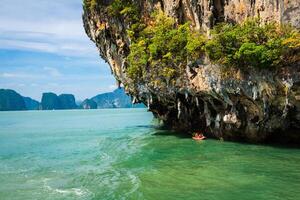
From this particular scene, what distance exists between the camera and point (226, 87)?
26.5 meters

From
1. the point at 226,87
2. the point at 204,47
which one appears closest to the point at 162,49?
the point at 204,47

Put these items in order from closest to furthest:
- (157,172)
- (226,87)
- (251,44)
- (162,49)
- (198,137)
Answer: (157,172)
(251,44)
(226,87)
(162,49)
(198,137)

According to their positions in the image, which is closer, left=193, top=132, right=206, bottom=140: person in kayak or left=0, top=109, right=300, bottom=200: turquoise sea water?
left=0, top=109, right=300, bottom=200: turquoise sea water

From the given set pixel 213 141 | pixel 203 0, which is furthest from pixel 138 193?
pixel 203 0

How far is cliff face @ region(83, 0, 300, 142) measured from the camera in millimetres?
24234

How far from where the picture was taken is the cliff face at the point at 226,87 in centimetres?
2423

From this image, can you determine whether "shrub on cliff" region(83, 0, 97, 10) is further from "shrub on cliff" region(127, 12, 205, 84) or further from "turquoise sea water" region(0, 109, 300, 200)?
"turquoise sea water" region(0, 109, 300, 200)

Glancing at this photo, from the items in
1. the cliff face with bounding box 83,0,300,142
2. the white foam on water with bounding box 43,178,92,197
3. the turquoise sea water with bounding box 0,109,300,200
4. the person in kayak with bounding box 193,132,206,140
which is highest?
the cliff face with bounding box 83,0,300,142

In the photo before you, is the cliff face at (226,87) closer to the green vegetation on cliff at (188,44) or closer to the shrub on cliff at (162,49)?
the green vegetation on cliff at (188,44)

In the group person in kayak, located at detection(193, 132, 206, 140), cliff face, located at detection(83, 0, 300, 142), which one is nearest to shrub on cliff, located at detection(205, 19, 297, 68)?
cliff face, located at detection(83, 0, 300, 142)

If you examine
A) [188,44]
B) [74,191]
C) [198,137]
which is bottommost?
[74,191]

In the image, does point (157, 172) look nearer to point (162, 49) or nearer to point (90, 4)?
point (162, 49)

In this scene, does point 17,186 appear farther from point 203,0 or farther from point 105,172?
point 203,0

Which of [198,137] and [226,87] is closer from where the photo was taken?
[226,87]
